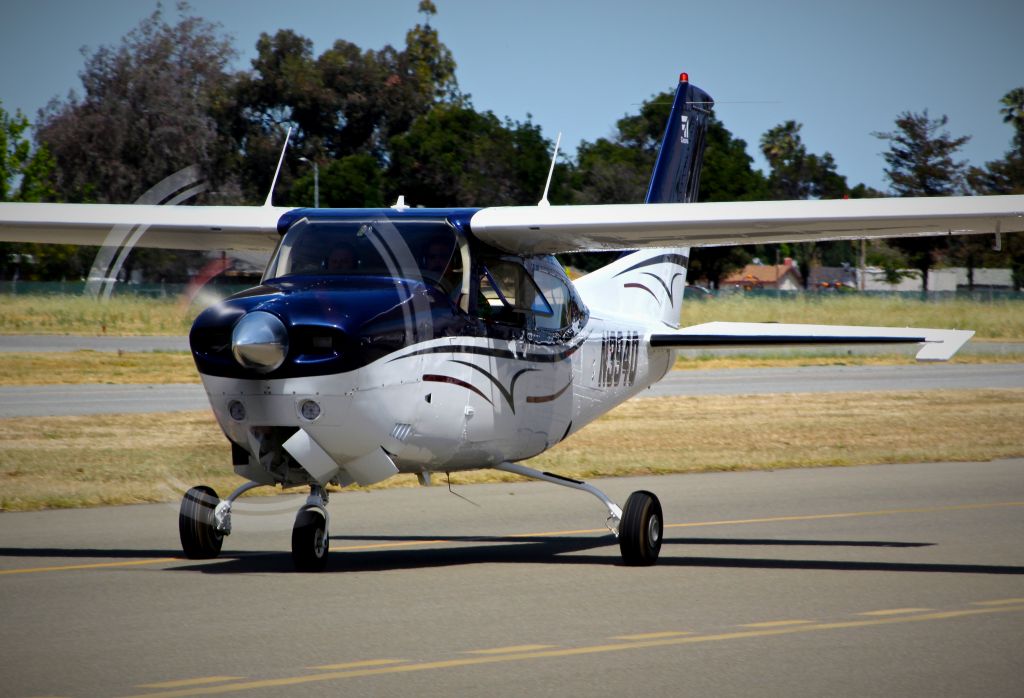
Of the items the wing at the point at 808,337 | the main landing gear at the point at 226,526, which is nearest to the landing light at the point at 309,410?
the main landing gear at the point at 226,526

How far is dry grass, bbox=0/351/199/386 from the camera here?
2573 centimetres

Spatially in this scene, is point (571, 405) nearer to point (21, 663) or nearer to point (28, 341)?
point (21, 663)

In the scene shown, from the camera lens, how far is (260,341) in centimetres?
737

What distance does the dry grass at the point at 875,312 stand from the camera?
4269cm

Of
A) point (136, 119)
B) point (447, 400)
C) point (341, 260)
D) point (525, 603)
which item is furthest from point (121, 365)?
point (525, 603)

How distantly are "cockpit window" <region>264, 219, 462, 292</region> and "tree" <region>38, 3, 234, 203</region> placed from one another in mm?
12073

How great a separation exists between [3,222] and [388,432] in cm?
426

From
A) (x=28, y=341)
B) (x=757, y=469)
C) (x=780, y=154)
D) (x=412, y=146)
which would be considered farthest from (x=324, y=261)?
(x=780, y=154)

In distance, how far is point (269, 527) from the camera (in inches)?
444

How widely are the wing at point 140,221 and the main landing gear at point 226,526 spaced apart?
222cm

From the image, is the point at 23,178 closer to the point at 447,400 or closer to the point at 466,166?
the point at 466,166

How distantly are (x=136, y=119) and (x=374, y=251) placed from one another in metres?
14.3

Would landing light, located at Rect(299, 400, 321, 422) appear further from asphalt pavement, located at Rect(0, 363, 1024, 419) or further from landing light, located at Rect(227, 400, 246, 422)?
asphalt pavement, located at Rect(0, 363, 1024, 419)

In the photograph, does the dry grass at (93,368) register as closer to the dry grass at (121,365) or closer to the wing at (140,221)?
the dry grass at (121,365)
